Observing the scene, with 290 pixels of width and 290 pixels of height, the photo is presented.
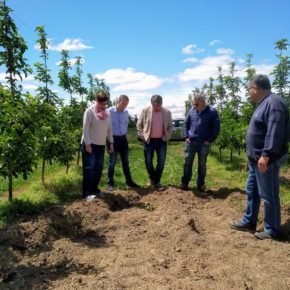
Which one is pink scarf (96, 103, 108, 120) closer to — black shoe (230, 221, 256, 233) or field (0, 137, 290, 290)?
field (0, 137, 290, 290)

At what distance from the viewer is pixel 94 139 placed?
21.8 feet

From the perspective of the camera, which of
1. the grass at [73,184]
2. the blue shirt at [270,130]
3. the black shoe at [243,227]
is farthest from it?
the grass at [73,184]

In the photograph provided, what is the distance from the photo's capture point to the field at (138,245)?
12.3 feet

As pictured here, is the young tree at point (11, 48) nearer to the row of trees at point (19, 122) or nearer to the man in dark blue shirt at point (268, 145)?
the row of trees at point (19, 122)

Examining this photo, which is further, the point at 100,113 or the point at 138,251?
the point at 100,113

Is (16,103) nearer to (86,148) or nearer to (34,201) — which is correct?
(86,148)

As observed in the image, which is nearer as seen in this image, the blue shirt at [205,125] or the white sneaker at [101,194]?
the white sneaker at [101,194]

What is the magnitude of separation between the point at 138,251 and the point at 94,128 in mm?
2726

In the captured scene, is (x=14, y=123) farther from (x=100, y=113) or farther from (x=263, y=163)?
(x=263, y=163)

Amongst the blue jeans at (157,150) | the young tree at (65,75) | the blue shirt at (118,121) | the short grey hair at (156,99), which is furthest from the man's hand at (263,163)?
the young tree at (65,75)

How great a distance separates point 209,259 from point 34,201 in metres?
3.89

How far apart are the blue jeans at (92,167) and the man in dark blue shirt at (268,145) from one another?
2.81 m

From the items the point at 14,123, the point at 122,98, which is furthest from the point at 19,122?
the point at 122,98

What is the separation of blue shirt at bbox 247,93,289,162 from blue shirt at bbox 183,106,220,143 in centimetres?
224
